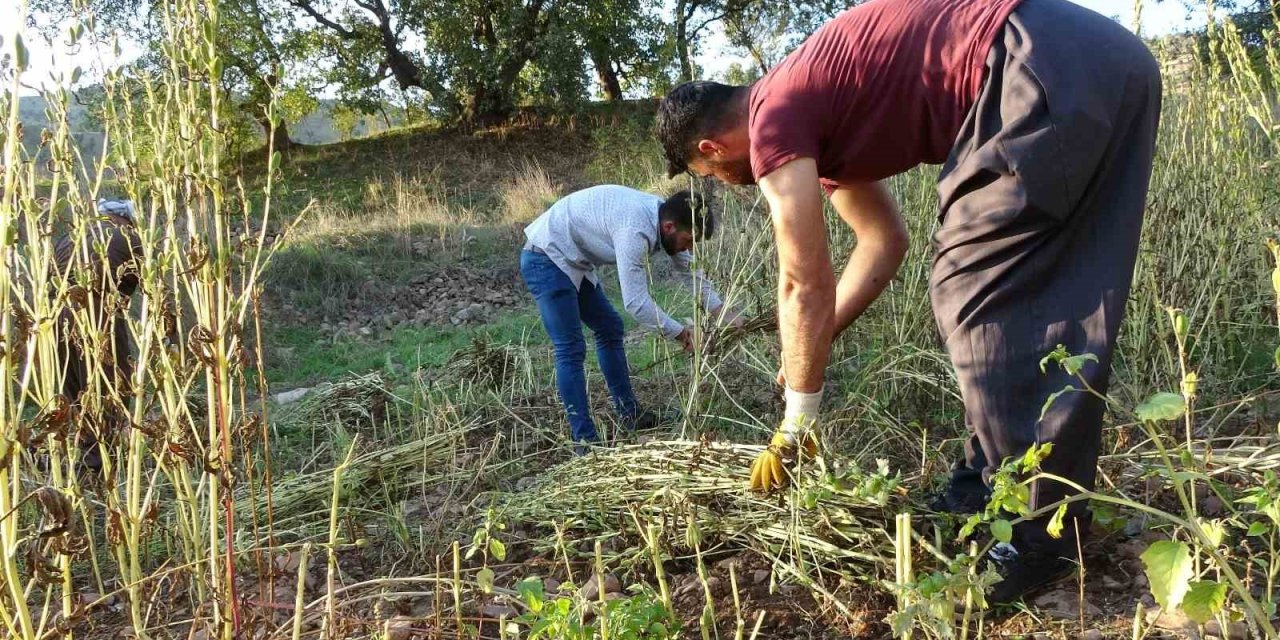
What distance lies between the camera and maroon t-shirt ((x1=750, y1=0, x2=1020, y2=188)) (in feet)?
6.09

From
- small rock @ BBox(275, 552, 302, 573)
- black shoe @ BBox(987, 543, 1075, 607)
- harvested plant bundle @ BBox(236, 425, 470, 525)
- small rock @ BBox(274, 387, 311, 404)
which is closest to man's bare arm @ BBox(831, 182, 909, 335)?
black shoe @ BBox(987, 543, 1075, 607)

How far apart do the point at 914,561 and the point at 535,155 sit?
624 inches

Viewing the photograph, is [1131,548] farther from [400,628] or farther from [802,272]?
[400,628]

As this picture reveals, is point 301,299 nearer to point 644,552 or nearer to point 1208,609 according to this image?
point 644,552

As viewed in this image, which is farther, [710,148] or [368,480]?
[368,480]

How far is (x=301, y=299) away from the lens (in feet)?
25.9

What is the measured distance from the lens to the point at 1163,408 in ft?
3.10

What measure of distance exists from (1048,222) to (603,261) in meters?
2.25

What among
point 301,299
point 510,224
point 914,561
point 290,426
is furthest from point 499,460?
point 510,224

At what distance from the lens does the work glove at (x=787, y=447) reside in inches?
75.5

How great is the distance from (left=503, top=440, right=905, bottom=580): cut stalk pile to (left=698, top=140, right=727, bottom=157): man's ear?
73 centimetres

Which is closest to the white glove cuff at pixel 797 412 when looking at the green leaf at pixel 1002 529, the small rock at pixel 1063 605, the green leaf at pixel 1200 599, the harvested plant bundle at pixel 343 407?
the small rock at pixel 1063 605

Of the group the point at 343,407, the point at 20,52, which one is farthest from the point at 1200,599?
the point at 343,407

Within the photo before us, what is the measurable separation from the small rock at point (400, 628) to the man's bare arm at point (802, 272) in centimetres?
98
